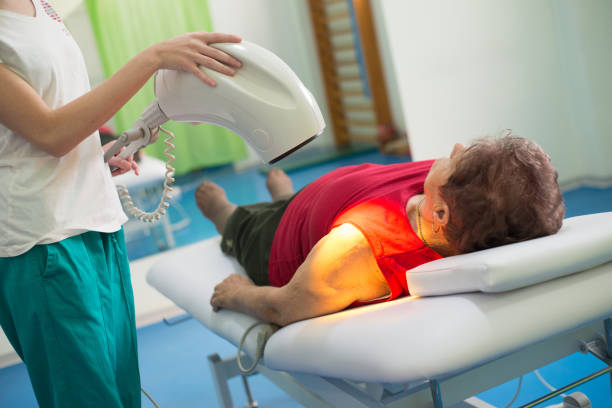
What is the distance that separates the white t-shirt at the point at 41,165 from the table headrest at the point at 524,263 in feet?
2.11

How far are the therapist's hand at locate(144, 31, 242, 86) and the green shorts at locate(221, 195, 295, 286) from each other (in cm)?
75

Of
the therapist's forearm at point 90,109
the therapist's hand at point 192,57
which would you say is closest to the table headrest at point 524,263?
the therapist's hand at point 192,57

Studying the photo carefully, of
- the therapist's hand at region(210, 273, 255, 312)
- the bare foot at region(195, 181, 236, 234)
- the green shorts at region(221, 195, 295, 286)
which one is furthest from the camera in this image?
the bare foot at region(195, 181, 236, 234)

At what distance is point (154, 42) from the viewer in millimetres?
2854

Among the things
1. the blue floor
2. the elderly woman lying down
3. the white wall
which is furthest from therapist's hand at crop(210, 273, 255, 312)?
the white wall

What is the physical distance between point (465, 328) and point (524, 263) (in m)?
0.14

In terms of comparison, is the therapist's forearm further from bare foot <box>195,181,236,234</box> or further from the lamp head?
bare foot <box>195,181,236,234</box>

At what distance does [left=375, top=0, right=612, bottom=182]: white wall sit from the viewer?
339 centimetres

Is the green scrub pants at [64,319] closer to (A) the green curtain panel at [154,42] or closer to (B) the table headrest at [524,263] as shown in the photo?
(B) the table headrest at [524,263]

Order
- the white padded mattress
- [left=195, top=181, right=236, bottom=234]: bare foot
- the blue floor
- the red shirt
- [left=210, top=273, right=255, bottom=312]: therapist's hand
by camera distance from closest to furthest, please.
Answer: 1. the white padded mattress
2. the red shirt
3. [left=210, top=273, right=255, bottom=312]: therapist's hand
4. the blue floor
5. [left=195, top=181, right=236, bottom=234]: bare foot

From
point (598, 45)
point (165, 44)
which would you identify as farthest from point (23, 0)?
point (598, 45)

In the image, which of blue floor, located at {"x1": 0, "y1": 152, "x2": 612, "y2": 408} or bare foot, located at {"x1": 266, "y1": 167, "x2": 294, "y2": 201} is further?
bare foot, located at {"x1": 266, "y1": 167, "x2": 294, "y2": 201}

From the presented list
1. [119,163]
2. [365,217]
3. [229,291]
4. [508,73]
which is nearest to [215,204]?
[229,291]

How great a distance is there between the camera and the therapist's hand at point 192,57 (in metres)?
1.13
